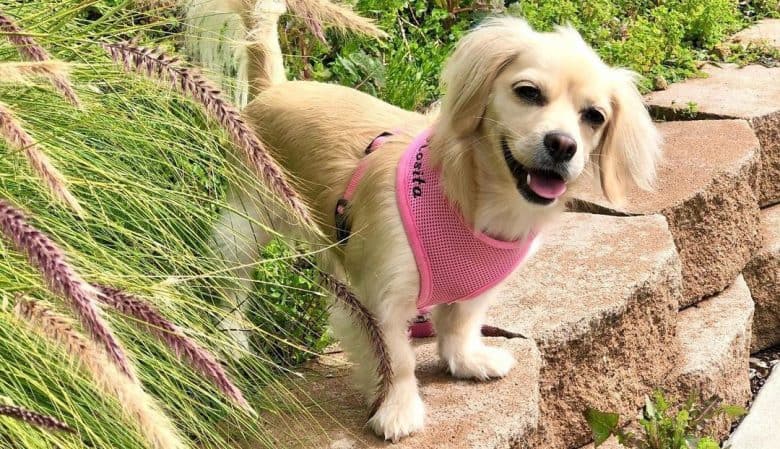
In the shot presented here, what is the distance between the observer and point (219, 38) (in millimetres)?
2732

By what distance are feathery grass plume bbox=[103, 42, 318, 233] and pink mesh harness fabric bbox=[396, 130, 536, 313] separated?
84cm

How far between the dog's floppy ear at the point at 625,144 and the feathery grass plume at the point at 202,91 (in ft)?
4.07

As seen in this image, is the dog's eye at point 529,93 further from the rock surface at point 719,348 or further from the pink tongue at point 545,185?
the rock surface at point 719,348

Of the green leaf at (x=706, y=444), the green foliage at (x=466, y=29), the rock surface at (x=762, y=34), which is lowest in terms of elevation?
the rock surface at (x=762, y=34)

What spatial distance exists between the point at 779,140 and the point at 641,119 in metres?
2.54

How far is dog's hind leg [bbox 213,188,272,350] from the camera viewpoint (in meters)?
2.39

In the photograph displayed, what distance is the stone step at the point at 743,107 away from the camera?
4695 mm

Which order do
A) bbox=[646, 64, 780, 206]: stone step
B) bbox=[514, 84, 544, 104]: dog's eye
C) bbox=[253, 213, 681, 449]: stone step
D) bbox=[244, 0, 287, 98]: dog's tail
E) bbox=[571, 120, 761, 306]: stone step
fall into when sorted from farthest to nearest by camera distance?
bbox=[646, 64, 780, 206]: stone step
bbox=[571, 120, 761, 306]: stone step
bbox=[244, 0, 287, 98]: dog's tail
bbox=[253, 213, 681, 449]: stone step
bbox=[514, 84, 544, 104]: dog's eye

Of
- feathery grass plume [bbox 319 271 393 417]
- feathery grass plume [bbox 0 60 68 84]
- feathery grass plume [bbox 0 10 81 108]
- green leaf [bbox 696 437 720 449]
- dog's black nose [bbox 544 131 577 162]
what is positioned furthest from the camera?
green leaf [bbox 696 437 720 449]

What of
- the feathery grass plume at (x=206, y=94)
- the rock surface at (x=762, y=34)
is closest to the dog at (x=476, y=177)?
the feathery grass plume at (x=206, y=94)

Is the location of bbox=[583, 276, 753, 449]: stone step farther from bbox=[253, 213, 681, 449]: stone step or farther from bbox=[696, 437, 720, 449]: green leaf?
bbox=[696, 437, 720, 449]: green leaf

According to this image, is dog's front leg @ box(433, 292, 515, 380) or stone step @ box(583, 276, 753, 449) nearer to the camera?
dog's front leg @ box(433, 292, 515, 380)

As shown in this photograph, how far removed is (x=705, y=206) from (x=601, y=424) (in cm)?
141

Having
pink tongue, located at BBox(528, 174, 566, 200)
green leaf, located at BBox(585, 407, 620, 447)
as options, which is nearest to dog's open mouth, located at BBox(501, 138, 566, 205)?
pink tongue, located at BBox(528, 174, 566, 200)
